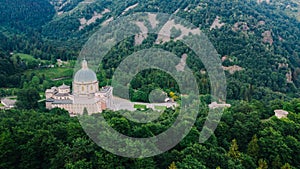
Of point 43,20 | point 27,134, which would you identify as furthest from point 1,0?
point 27,134

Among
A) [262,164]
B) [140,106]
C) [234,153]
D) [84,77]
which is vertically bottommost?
[262,164]

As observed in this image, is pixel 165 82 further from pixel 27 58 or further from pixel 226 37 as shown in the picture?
pixel 27 58

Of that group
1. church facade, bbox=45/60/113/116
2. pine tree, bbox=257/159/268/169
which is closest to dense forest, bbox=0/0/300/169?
pine tree, bbox=257/159/268/169

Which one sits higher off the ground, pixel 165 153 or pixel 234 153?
pixel 165 153

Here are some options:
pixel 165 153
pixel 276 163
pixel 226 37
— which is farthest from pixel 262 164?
pixel 226 37

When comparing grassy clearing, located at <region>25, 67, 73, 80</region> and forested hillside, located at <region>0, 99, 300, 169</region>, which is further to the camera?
grassy clearing, located at <region>25, 67, 73, 80</region>

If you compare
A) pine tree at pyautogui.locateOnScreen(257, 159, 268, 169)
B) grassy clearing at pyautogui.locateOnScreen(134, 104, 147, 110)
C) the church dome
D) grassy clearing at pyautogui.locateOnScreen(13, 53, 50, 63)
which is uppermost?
grassy clearing at pyautogui.locateOnScreen(13, 53, 50, 63)

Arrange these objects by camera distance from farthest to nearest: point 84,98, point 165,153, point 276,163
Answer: point 84,98 → point 276,163 → point 165,153

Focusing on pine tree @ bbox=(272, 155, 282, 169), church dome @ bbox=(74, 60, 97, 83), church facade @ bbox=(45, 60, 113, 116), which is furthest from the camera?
church dome @ bbox=(74, 60, 97, 83)

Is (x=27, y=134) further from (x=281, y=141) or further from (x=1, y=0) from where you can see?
(x=1, y=0)

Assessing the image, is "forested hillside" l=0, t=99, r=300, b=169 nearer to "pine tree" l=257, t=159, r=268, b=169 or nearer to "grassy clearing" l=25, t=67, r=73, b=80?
"pine tree" l=257, t=159, r=268, b=169
